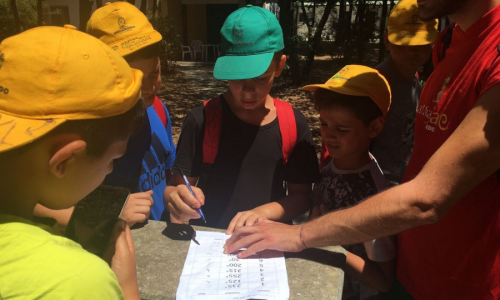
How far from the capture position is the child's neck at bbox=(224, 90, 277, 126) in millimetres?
2121

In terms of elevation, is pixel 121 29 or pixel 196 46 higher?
pixel 121 29

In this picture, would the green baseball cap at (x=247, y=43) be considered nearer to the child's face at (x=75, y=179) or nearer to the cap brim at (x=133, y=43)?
the cap brim at (x=133, y=43)

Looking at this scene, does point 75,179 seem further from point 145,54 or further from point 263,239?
point 145,54

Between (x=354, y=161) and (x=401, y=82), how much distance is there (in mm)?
1354

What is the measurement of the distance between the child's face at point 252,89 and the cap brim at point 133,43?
51 centimetres

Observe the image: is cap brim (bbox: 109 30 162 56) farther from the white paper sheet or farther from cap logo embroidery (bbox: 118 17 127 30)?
the white paper sheet

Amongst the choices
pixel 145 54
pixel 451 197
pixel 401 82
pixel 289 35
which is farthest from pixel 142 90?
pixel 289 35

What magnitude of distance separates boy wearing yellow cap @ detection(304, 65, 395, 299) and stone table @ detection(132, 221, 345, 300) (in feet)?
1.85

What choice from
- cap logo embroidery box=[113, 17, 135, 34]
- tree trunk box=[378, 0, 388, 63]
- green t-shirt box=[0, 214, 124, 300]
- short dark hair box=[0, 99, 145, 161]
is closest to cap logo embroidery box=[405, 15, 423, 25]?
cap logo embroidery box=[113, 17, 135, 34]

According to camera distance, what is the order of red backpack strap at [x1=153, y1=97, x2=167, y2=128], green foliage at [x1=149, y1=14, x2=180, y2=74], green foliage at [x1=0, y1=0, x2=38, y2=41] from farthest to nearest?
green foliage at [x1=0, y1=0, x2=38, y2=41] < green foliage at [x1=149, y1=14, x2=180, y2=74] < red backpack strap at [x1=153, y1=97, x2=167, y2=128]

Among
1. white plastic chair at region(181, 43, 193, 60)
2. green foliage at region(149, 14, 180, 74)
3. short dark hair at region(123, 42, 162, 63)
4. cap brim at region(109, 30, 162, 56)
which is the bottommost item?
white plastic chair at region(181, 43, 193, 60)

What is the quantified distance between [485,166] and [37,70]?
4.27 feet

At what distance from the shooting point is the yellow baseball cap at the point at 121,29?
2.11 metres

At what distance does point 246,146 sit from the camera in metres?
2.08
